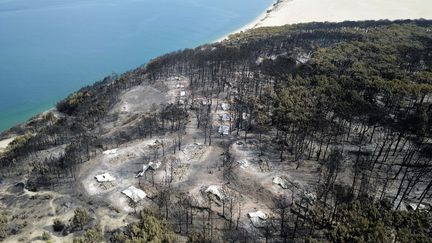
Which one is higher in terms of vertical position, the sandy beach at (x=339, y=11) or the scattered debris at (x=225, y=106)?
the sandy beach at (x=339, y=11)

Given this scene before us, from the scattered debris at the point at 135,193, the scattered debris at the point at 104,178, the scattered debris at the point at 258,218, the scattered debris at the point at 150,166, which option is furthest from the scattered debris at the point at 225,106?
the scattered debris at the point at 258,218

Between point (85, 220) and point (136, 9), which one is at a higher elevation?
point (136, 9)

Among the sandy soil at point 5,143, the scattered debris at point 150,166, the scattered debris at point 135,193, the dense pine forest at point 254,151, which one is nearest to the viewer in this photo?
the dense pine forest at point 254,151

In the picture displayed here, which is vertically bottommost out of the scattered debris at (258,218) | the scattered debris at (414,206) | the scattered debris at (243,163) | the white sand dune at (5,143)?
the white sand dune at (5,143)

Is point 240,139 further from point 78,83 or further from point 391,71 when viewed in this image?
point 78,83

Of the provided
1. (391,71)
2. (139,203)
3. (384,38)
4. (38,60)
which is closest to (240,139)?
(139,203)

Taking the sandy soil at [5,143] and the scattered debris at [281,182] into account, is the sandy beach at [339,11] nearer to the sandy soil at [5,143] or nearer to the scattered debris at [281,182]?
the sandy soil at [5,143]
